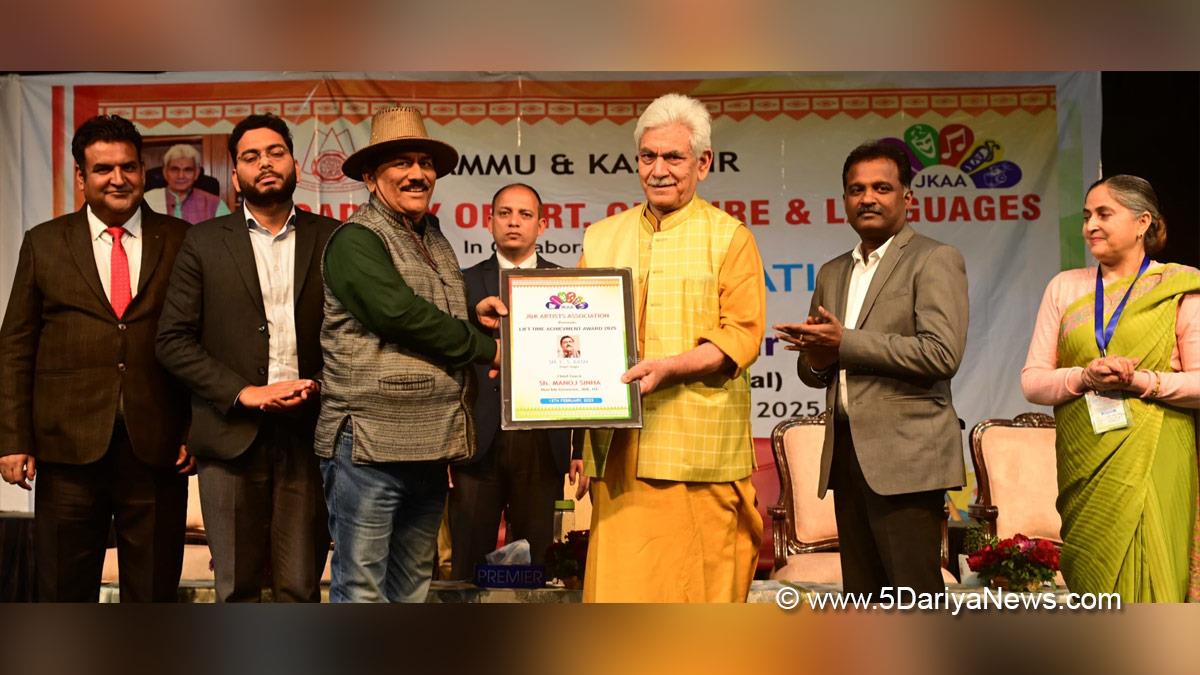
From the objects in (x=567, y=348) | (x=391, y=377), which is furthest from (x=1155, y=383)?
(x=391, y=377)

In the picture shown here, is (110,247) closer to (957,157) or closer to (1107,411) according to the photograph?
(1107,411)

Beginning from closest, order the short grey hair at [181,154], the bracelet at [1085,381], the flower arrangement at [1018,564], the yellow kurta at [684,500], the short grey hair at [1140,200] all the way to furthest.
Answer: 1. the yellow kurta at [684,500]
2. the bracelet at [1085,381]
3. the short grey hair at [1140,200]
4. the flower arrangement at [1018,564]
5. the short grey hair at [181,154]

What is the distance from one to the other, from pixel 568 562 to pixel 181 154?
324cm

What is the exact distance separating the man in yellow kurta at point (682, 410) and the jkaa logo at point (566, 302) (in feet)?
0.57

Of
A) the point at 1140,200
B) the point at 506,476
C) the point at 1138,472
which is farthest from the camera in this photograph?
the point at 506,476

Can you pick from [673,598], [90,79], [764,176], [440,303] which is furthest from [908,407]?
[90,79]

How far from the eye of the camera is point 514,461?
18.0 ft

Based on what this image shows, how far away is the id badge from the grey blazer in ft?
1.73

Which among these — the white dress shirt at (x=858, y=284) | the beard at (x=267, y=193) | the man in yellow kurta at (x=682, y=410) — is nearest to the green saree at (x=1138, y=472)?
the white dress shirt at (x=858, y=284)

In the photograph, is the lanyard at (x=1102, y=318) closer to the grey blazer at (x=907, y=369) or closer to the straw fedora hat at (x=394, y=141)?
the grey blazer at (x=907, y=369)

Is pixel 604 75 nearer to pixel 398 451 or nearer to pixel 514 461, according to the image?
pixel 514 461

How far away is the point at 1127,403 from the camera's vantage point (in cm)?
395

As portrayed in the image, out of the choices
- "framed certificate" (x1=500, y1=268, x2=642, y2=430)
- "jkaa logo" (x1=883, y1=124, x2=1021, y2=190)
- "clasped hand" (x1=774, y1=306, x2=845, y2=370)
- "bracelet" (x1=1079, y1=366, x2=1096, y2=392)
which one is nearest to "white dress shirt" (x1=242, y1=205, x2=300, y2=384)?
"framed certificate" (x1=500, y1=268, x2=642, y2=430)

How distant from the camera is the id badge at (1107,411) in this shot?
394 centimetres
